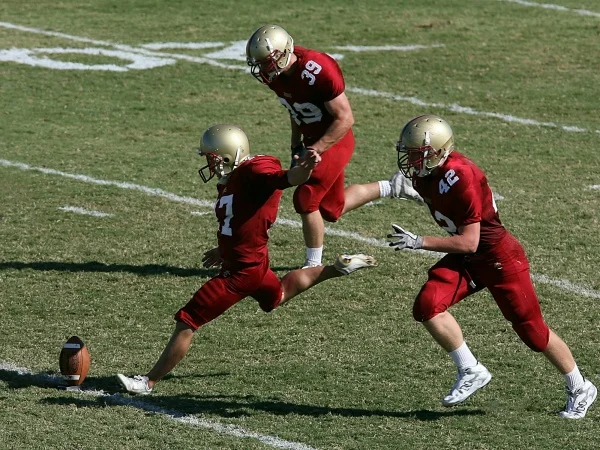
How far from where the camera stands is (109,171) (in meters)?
9.74

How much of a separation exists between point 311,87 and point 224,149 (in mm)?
1604

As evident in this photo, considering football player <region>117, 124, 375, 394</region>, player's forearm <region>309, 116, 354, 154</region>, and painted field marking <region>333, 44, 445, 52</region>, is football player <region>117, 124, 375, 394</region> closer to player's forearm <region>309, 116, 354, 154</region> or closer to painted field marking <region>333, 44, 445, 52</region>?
player's forearm <region>309, 116, 354, 154</region>

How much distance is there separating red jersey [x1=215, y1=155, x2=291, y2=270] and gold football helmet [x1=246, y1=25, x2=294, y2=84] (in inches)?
52.0

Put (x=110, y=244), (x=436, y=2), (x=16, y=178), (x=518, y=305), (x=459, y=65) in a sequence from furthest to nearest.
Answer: (x=436, y=2), (x=459, y=65), (x=16, y=178), (x=110, y=244), (x=518, y=305)

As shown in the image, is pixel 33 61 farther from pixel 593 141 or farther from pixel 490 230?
pixel 490 230

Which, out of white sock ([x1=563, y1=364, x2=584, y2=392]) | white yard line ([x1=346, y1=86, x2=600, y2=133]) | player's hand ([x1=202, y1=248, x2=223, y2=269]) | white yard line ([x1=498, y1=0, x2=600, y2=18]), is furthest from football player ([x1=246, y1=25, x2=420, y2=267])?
white yard line ([x1=498, y1=0, x2=600, y2=18])

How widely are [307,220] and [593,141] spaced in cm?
400

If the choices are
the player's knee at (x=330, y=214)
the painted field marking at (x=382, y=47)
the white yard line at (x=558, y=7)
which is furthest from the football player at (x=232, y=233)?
the white yard line at (x=558, y=7)

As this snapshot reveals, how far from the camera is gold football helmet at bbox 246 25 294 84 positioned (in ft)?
23.1

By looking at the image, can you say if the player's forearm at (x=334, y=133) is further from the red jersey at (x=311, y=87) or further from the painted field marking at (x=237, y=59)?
the painted field marking at (x=237, y=59)

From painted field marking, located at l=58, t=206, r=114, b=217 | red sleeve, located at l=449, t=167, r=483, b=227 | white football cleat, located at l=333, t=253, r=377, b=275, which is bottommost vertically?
painted field marking, located at l=58, t=206, r=114, b=217

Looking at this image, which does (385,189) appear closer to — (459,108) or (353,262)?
(353,262)

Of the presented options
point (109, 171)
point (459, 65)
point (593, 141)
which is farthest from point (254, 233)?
point (459, 65)

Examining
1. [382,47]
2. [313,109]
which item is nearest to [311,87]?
[313,109]
